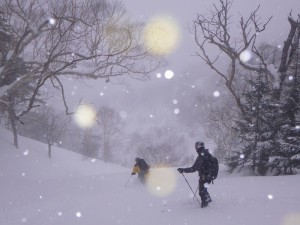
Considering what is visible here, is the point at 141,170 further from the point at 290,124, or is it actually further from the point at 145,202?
the point at 290,124

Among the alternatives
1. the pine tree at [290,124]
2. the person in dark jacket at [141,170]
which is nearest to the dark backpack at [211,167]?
the pine tree at [290,124]

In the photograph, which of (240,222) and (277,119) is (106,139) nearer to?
(277,119)

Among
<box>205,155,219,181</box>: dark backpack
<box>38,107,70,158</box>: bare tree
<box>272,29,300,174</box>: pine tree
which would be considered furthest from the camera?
<box>38,107,70,158</box>: bare tree

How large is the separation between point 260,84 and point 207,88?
8314 centimetres

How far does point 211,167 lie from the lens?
9070 mm

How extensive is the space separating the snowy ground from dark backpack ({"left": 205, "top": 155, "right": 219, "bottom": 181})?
836 mm

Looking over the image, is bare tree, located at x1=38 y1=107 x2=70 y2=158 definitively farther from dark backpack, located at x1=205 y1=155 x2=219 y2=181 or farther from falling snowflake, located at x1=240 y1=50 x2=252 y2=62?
dark backpack, located at x1=205 y1=155 x2=219 y2=181

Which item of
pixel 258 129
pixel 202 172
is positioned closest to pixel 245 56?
pixel 258 129

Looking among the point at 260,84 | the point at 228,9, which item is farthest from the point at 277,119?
the point at 228,9

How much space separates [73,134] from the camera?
72938 mm

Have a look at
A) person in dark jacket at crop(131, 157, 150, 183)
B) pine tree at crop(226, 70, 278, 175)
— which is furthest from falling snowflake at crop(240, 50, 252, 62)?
person in dark jacket at crop(131, 157, 150, 183)

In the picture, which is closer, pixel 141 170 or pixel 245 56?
pixel 141 170

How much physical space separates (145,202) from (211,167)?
9.65 ft

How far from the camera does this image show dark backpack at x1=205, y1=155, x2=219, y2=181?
904 cm
